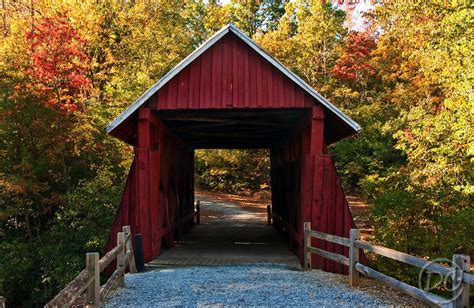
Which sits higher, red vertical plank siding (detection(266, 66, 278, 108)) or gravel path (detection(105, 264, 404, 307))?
red vertical plank siding (detection(266, 66, 278, 108))

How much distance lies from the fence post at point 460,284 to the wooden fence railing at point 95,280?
375 centimetres

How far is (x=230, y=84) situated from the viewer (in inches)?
386

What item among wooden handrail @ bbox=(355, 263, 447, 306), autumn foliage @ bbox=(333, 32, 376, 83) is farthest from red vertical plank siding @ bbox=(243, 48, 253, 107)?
autumn foliage @ bbox=(333, 32, 376, 83)

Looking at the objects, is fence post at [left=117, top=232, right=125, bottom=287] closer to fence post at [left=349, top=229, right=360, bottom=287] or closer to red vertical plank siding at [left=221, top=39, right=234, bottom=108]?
red vertical plank siding at [left=221, top=39, right=234, bottom=108]

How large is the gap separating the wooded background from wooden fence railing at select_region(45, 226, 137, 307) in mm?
5728

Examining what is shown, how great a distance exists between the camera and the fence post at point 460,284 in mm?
4434

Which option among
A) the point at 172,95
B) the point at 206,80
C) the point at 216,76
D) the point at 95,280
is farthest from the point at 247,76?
the point at 95,280

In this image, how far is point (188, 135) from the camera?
1547 cm

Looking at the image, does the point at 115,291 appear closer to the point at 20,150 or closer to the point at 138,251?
the point at 138,251

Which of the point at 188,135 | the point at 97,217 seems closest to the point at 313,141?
the point at 188,135

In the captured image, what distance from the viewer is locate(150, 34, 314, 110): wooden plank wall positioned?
974 cm

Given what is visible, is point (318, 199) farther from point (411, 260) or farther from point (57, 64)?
point (57, 64)

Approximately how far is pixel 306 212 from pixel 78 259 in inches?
309

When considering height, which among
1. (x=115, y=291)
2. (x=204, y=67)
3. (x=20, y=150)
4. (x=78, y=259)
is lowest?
(x=78, y=259)
